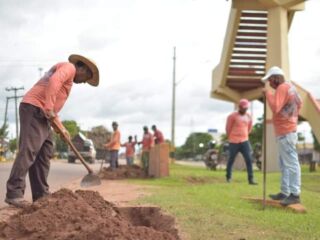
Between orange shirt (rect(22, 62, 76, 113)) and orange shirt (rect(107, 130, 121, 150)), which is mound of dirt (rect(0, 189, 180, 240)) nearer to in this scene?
orange shirt (rect(22, 62, 76, 113))

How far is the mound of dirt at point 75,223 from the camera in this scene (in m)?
4.20

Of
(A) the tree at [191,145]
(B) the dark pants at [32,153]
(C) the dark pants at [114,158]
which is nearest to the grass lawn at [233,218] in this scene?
(B) the dark pants at [32,153]

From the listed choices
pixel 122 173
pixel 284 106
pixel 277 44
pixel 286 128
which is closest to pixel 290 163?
pixel 286 128

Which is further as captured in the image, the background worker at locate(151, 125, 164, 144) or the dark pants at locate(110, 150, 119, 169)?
the background worker at locate(151, 125, 164, 144)

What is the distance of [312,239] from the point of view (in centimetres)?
522

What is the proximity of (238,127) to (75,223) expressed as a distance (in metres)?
9.00

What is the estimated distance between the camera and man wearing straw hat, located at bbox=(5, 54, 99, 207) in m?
6.15

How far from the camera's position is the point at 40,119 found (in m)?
6.35

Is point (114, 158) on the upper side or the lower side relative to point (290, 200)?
upper

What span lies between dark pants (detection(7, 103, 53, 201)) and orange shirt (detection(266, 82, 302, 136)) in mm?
3017

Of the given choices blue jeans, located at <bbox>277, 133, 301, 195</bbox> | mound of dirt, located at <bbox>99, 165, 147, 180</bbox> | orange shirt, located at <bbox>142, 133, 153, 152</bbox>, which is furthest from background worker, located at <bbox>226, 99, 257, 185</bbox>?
orange shirt, located at <bbox>142, 133, 153, 152</bbox>

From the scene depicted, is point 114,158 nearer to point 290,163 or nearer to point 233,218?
point 290,163

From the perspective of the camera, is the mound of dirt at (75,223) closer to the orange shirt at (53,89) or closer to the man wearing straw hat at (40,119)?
the man wearing straw hat at (40,119)

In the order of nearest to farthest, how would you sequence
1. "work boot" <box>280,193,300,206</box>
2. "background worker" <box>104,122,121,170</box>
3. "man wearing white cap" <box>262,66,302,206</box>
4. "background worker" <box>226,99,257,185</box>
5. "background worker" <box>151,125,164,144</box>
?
1. "work boot" <box>280,193,300,206</box>
2. "man wearing white cap" <box>262,66,302,206</box>
3. "background worker" <box>226,99,257,185</box>
4. "background worker" <box>104,122,121,170</box>
5. "background worker" <box>151,125,164,144</box>
